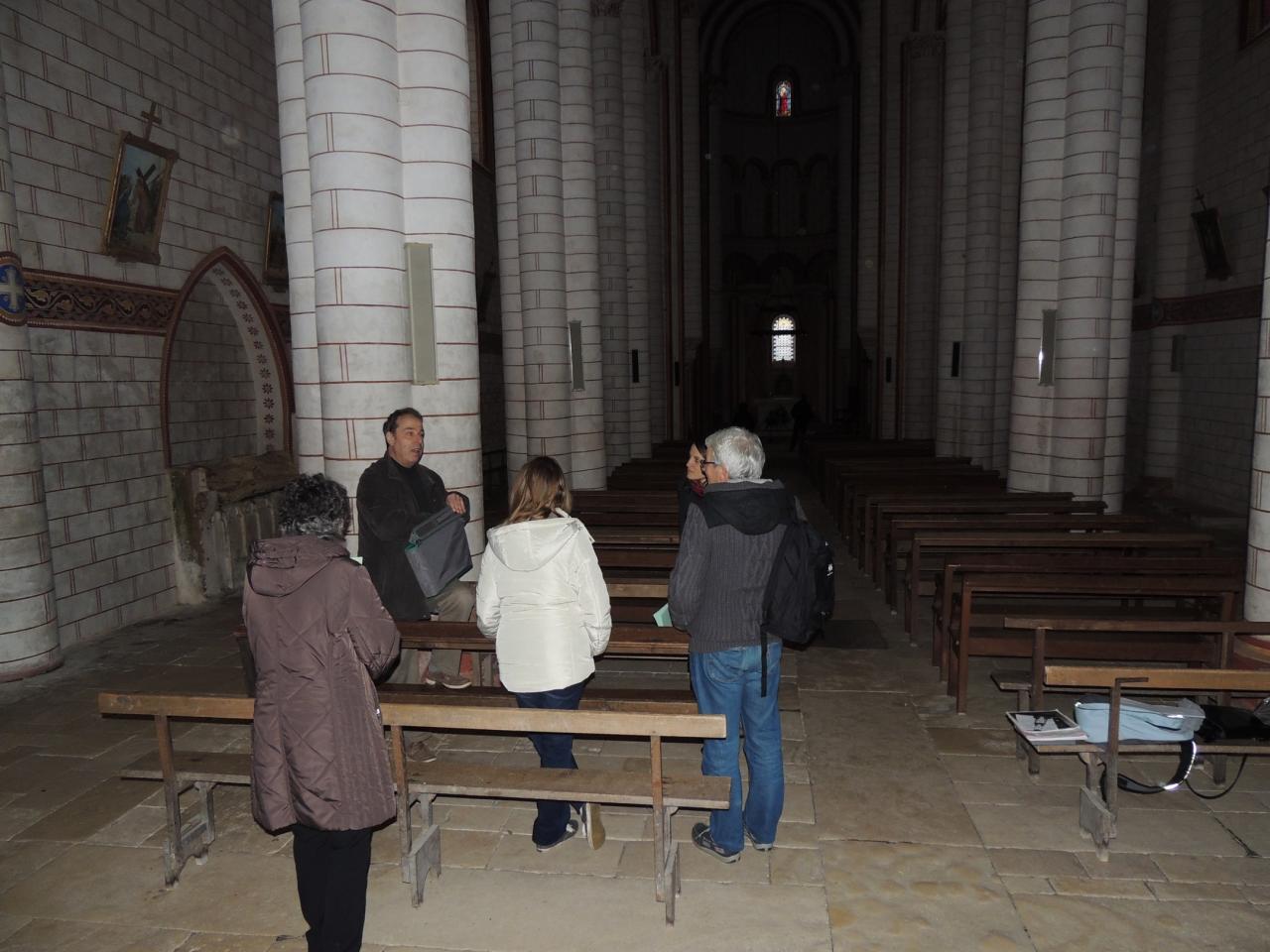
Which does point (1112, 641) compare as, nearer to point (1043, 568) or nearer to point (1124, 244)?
point (1043, 568)

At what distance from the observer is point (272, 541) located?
9.19 feet

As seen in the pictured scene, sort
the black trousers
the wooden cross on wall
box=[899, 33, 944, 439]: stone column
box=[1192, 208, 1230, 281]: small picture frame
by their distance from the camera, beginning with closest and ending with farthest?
the black trousers
the wooden cross on wall
box=[1192, 208, 1230, 281]: small picture frame
box=[899, 33, 944, 439]: stone column

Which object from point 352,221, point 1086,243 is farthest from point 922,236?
point 352,221

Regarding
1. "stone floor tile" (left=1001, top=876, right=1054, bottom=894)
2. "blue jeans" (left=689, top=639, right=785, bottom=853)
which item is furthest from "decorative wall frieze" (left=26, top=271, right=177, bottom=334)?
"stone floor tile" (left=1001, top=876, right=1054, bottom=894)

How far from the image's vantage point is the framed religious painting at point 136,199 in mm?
8062

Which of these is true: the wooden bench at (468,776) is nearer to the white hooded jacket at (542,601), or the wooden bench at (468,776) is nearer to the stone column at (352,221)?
the white hooded jacket at (542,601)

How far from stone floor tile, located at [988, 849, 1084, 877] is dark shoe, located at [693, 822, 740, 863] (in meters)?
1.13

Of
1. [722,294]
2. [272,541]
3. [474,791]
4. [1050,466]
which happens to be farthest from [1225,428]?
[722,294]

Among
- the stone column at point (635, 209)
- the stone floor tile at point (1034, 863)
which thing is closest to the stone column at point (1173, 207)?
the stone column at point (635, 209)

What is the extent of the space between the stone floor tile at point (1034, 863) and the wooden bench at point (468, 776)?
4.35 ft

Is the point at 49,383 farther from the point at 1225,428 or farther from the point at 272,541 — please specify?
the point at 1225,428

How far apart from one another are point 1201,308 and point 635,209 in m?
9.33

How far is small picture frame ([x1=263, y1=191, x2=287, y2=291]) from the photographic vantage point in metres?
10.7

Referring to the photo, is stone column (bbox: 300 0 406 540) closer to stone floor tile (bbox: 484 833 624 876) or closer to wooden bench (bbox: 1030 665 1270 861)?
stone floor tile (bbox: 484 833 624 876)
